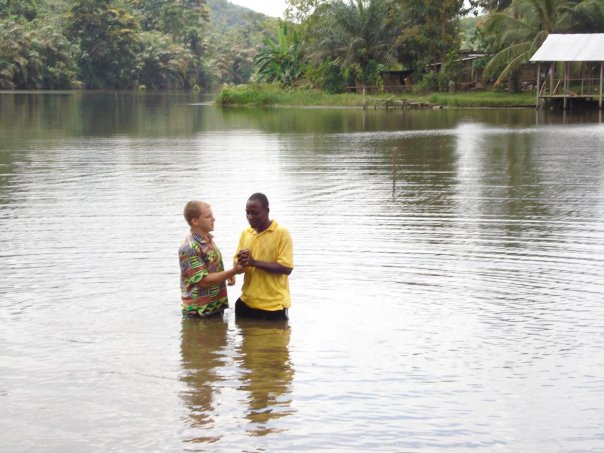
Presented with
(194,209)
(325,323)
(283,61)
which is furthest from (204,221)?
(283,61)

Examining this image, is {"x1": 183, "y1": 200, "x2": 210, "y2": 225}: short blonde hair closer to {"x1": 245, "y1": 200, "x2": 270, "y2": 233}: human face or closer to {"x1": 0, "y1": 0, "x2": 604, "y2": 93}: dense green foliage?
{"x1": 245, "y1": 200, "x2": 270, "y2": 233}: human face

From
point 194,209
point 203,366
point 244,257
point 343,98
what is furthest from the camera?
point 343,98

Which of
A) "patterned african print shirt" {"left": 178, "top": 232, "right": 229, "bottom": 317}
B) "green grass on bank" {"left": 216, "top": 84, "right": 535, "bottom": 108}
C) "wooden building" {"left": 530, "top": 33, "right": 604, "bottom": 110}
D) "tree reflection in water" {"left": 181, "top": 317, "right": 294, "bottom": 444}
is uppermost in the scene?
"wooden building" {"left": 530, "top": 33, "right": 604, "bottom": 110}

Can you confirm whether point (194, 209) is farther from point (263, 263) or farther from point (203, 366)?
point (203, 366)

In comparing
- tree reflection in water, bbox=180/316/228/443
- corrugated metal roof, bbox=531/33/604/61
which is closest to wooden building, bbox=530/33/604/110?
corrugated metal roof, bbox=531/33/604/61

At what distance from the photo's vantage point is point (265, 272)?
7.53m

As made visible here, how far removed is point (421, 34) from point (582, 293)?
170 ft

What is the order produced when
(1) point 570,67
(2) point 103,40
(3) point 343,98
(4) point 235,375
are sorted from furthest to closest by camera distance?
(2) point 103,40 < (3) point 343,98 < (1) point 570,67 < (4) point 235,375

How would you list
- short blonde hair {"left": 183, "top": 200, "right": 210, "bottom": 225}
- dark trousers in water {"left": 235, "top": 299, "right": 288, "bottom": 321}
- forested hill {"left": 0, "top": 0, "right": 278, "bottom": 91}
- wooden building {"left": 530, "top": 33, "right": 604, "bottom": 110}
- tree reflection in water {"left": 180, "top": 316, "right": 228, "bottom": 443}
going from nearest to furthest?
tree reflection in water {"left": 180, "top": 316, "right": 228, "bottom": 443} < short blonde hair {"left": 183, "top": 200, "right": 210, "bottom": 225} < dark trousers in water {"left": 235, "top": 299, "right": 288, "bottom": 321} < wooden building {"left": 530, "top": 33, "right": 604, "bottom": 110} < forested hill {"left": 0, "top": 0, "right": 278, "bottom": 91}

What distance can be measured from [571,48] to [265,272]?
43024 mm

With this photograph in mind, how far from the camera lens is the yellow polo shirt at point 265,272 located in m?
7.40

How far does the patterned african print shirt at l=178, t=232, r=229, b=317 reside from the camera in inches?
297

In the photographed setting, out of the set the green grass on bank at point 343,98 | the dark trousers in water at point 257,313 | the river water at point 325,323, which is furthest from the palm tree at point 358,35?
the dark trousers in water at point 257,313

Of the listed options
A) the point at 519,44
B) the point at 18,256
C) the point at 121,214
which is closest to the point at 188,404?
the point at 18,256
